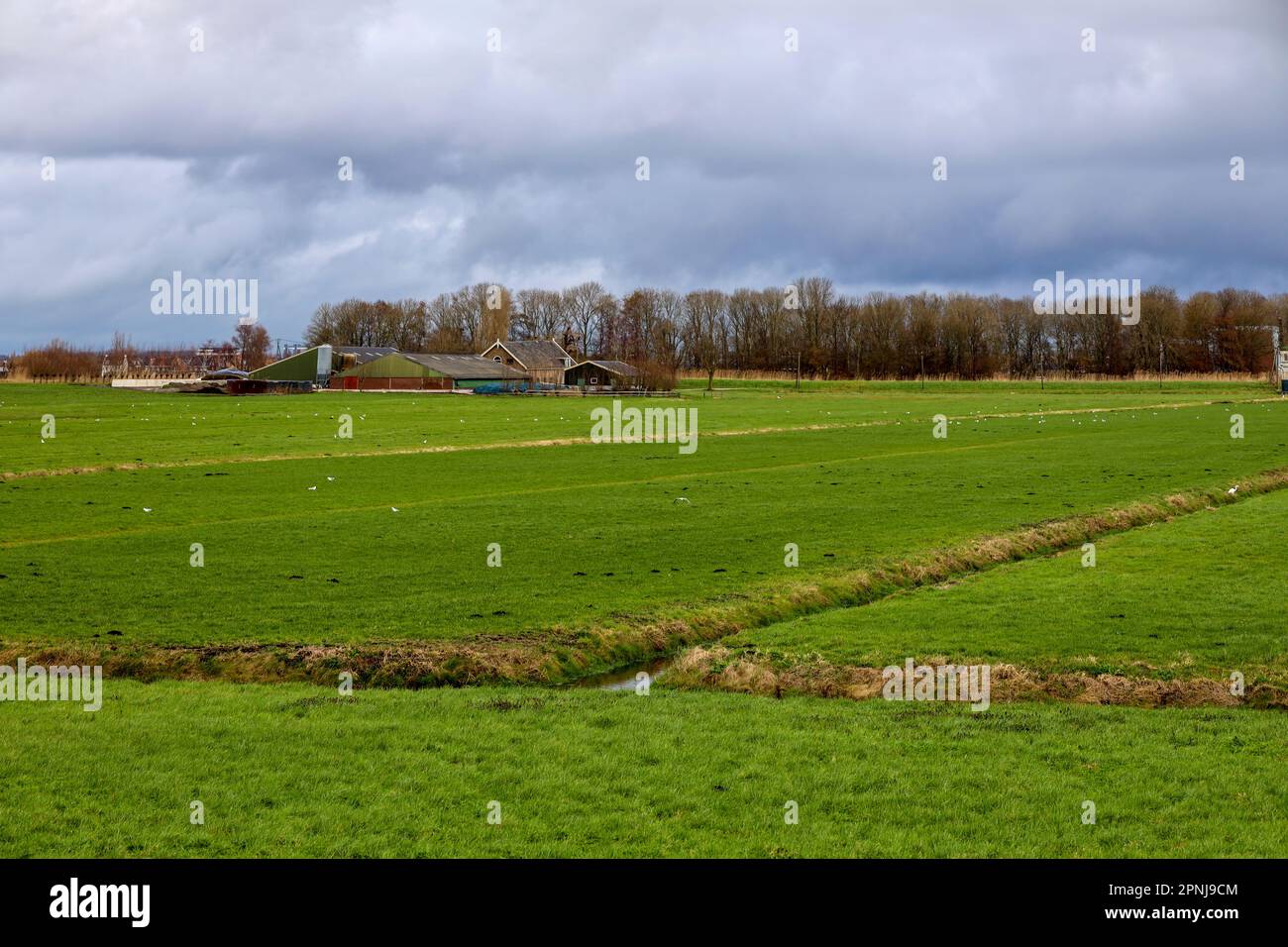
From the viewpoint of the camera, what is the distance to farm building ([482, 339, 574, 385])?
184250 millimetres

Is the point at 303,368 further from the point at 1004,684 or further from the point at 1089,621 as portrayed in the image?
the point at 1004,684

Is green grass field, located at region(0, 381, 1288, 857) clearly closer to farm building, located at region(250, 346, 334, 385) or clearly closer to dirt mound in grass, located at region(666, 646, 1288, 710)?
dirt mound in grass, located at region(666, 646, 1288, 710)

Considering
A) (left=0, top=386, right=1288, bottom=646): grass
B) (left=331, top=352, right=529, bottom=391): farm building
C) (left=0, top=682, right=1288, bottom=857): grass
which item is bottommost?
(left=0, top=682, right=1288, bottom=857): grass

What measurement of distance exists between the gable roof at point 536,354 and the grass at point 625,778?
171 meters

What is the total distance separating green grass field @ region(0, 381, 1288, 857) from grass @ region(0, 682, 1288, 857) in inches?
2.0

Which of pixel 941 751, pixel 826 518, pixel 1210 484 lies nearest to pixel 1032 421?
pixel 1210 484

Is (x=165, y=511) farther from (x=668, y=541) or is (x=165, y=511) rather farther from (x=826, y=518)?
(x=826, y=518)

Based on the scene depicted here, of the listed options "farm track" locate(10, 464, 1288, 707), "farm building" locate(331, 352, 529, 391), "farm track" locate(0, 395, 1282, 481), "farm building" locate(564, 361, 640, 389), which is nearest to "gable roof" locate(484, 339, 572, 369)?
"farm building" locate(564, 361, 640, 389)

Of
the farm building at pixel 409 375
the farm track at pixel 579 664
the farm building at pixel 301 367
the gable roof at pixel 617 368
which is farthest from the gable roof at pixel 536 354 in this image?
the farm track at pixel 579 664

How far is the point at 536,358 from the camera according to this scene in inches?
7416

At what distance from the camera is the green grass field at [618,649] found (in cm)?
1148

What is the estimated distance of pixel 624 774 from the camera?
1288cm

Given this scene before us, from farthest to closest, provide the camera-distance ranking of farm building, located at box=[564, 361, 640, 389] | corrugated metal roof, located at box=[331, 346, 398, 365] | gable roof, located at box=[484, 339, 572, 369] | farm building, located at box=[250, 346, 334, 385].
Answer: gable roof, located at box=[484, 339, 572, 369] < corrugated metal roof, located at box=[331, 346, 398, 365] < farm building, located at box=[250, 346, 334, 385] < farm building, located at box=[564, 361, 640, 389]
